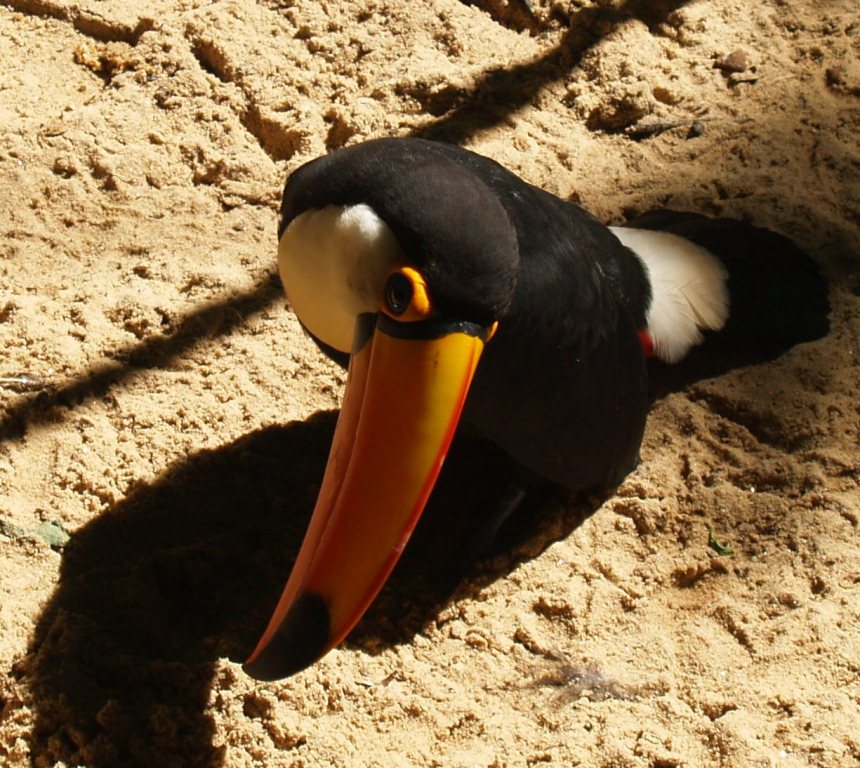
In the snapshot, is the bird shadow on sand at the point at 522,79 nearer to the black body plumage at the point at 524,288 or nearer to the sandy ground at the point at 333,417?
the sandy ground at the point at 333,417

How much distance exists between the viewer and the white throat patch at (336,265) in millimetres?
2510

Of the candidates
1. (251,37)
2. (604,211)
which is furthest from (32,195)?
(604,211)

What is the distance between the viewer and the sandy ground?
107 inches

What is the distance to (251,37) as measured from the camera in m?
4.22

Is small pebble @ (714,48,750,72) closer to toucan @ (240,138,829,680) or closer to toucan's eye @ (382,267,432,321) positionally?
toucan @ (240,138,829,680)

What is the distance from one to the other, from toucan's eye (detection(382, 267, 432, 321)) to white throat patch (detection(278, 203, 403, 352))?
52 millimetres

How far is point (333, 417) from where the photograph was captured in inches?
137

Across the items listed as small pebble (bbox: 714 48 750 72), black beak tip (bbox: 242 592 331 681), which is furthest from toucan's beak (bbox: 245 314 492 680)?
small pebble (bbox: 714 48 750 72)

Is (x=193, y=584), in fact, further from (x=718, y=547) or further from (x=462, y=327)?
(x=718, y=547)

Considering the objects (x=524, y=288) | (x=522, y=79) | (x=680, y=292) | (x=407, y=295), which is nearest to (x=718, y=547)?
(x=680, y=292)

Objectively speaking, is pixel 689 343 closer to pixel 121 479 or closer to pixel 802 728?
pixel 802 728

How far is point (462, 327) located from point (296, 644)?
77 centimetres

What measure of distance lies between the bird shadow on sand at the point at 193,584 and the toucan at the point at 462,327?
327mm

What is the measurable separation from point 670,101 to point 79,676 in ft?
9.66
